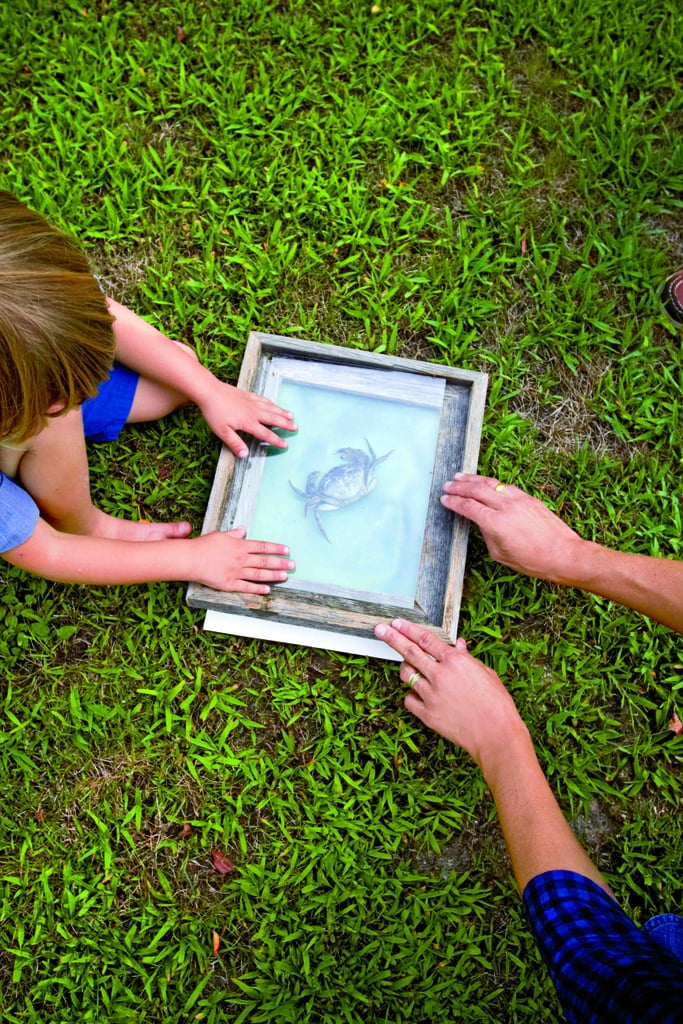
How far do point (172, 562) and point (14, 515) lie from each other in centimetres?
39

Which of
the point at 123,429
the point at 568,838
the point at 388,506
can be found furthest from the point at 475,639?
the point at 123,429

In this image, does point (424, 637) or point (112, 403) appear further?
point (112, 403)

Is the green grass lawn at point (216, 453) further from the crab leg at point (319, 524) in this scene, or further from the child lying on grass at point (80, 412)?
the crab leg at point (319, 524)

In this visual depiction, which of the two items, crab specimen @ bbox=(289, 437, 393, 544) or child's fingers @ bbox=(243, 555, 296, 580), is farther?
crab specimen @ bbox=(289, 437, 393, 544)

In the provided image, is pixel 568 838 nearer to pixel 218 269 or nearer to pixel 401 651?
pixel 401 651

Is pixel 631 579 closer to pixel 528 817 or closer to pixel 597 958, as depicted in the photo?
pixel 528 817

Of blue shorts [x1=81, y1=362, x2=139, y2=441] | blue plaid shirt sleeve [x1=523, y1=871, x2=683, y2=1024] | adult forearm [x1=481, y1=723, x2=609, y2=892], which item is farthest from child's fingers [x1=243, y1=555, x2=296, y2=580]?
blue plaid shirt sleeve [x1=523, y1=871, x2=683, y2=1024]

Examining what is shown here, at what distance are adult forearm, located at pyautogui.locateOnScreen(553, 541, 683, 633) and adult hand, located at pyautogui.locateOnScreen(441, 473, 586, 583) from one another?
2 centimetres

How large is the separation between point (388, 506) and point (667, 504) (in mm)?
840

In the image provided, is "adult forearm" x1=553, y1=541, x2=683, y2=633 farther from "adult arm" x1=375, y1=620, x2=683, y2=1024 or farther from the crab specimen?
the crab specimen

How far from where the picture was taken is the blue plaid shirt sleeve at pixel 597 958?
3.61 ft

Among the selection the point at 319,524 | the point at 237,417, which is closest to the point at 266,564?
the point at 319,524

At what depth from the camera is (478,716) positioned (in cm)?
188

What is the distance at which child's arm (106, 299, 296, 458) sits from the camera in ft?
6.48
